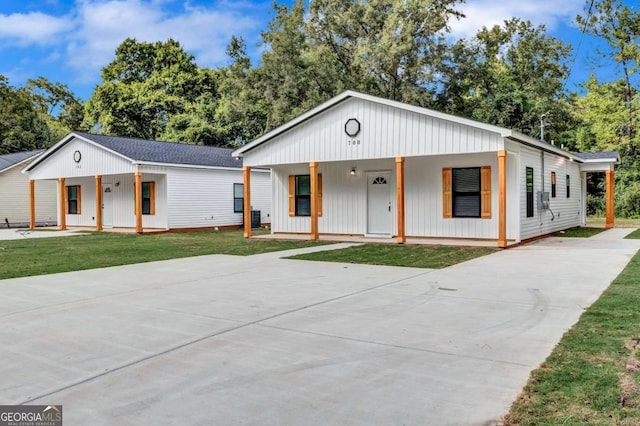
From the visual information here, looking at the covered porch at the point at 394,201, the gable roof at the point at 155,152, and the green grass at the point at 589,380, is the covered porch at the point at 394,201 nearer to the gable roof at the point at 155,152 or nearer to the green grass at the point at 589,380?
the gable roof at the point at 155,152

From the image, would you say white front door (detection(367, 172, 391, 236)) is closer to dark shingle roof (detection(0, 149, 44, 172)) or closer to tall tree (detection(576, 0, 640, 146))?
dark shingle roof (detection(0, 149, 44, 172))

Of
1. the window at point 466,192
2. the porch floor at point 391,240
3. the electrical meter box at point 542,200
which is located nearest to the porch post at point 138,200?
the porch floor at point 391,240

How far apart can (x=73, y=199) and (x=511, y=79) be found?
25569 mm

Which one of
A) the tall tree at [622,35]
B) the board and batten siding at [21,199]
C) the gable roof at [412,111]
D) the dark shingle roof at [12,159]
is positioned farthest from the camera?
the tall tree at [622,35]

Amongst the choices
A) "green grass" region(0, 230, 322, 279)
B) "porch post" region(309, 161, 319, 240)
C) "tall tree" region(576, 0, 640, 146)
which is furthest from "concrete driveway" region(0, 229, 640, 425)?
"tall tree" region(576, 0, 640, 146)

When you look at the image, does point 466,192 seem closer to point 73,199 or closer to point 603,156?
point 603,156

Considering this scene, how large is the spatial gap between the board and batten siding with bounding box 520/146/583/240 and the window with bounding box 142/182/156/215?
13523 mm

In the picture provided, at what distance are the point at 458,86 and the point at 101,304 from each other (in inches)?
1034

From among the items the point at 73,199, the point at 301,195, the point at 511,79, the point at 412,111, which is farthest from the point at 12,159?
the point at 511,79

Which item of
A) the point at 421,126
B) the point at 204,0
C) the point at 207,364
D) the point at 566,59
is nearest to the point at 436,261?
the point at 421,126

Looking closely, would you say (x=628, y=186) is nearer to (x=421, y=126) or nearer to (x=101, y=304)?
(x=421, y=126)

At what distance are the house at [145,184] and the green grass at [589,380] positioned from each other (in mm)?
16679

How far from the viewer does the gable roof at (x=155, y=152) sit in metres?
19.1

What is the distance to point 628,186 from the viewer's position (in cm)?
2636
